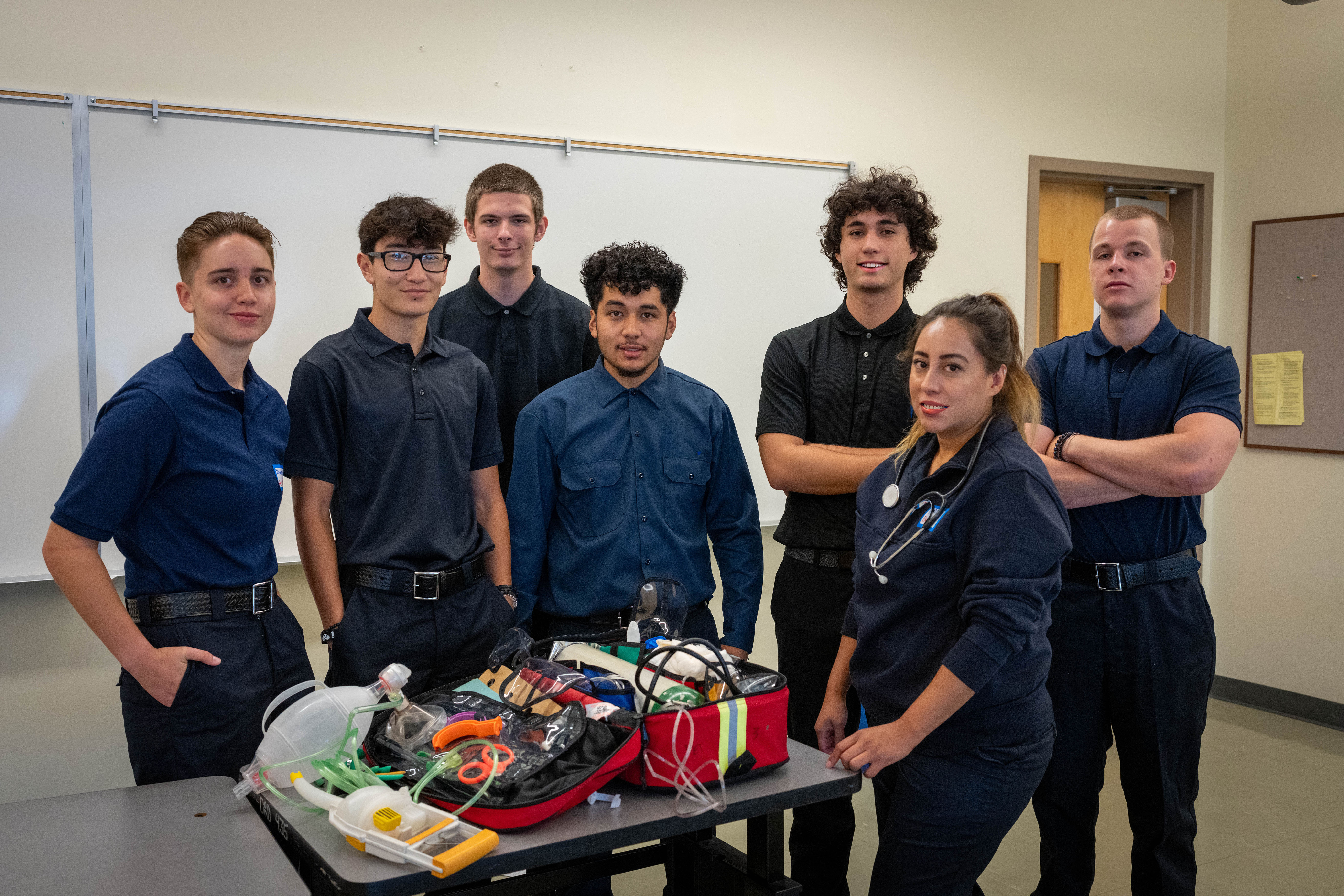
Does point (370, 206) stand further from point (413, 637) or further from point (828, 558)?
point (828, 558)

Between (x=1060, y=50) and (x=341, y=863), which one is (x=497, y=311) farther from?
(x=1060, y=50)

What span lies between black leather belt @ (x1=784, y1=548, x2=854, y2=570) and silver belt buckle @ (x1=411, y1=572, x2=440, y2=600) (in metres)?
0.84

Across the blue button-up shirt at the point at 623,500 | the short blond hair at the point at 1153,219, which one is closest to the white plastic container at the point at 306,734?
→ the blue button-up shirt at the point at 623,500

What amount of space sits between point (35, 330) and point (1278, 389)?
4.63 meters

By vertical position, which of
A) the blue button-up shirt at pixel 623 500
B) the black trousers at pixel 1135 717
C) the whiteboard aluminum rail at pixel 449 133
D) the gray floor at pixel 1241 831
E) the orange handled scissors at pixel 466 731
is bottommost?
the gray floor at pixel 1241 831

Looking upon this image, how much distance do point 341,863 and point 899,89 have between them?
11.5 feet

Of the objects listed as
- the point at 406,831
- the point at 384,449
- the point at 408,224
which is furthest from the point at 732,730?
the point at 408,224

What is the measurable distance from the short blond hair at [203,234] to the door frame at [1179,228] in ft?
10.6

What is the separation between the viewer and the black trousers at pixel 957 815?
163 centimetres

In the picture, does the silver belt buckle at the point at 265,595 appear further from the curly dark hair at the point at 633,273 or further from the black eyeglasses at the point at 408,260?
the curly dark hair at the point at 633,273

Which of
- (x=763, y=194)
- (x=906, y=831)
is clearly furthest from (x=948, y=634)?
(x=763, y=194)

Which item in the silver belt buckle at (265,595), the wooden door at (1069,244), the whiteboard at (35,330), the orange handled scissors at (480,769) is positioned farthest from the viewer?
the wooden door at (1069,244)

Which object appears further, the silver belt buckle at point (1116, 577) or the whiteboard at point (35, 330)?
the whiteboard at point (35, 330)

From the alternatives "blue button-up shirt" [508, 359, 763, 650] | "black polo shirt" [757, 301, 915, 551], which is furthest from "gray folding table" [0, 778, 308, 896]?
"black polo shirt" [757, 301, 915, 551]
